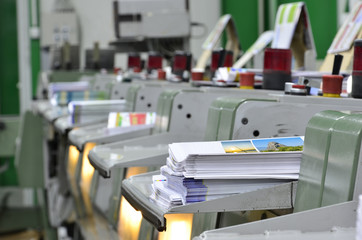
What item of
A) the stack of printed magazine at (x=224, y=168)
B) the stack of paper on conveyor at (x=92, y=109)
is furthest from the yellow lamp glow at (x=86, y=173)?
the stack of printed magazine at (x=224, y=168)

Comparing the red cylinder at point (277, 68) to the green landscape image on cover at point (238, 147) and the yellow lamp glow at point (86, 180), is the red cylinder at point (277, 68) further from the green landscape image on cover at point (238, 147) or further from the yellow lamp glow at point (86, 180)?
the yellow lamp glow at point (86, 180)

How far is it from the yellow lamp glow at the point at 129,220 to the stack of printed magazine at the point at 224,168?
95cm

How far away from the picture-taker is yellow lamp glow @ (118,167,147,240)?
2.32m

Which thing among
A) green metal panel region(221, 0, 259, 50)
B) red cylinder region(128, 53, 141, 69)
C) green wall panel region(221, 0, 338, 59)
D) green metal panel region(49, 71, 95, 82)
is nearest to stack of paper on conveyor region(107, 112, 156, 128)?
red cylinder region(128, 53, 141, 69)

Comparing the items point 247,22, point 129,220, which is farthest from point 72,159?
point 247,22

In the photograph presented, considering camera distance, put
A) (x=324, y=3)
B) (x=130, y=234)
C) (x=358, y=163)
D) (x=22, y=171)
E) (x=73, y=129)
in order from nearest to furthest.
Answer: (x=358, y=163) < (x=130, y=234) < (x=73, y=129) < (x=324, y=3) < (x=22, y=171)

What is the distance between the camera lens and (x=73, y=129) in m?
3.40

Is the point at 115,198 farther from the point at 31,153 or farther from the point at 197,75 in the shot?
the point at 31,153

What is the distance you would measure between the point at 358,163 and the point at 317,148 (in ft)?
0.45

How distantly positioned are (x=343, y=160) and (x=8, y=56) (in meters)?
7.94

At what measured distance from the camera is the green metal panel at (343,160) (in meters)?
1.14

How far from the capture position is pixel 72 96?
15.8ft

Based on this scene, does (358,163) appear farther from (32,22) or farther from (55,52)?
(32,22)

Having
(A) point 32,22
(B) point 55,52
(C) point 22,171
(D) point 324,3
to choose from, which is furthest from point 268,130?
(A) point 32,22
